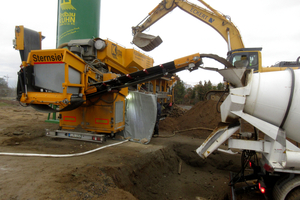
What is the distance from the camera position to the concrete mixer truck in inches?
112

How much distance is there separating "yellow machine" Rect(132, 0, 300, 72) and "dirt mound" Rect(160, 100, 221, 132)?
278 centimetres

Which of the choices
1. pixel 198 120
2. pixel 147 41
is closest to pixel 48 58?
pixel 147 41

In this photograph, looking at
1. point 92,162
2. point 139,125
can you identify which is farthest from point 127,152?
point 139,125

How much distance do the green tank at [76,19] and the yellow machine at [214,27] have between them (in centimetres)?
254

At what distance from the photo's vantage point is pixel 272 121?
10.2 ft

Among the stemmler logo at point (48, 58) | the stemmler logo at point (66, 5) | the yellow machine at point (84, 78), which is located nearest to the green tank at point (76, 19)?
the stemmler logo at point (66, 5)

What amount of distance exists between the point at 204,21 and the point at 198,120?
586 cm

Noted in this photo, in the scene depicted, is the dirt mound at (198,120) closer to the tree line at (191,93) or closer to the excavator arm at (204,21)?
the excavator arm at (204,21)

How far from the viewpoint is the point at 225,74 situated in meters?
3.61

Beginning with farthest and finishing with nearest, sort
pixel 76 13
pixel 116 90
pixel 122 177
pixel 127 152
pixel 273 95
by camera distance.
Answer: pixel 76 13 < pixel 116 90 < pixel 127 152 < pixel 122 177 < pixel 273 95

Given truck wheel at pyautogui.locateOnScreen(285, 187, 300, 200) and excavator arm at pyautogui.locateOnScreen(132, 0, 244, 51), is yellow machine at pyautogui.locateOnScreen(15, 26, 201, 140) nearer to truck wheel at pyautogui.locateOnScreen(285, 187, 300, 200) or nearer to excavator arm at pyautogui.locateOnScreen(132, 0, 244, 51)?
excavator arm at pyautogui.locateOnScreen(132, 0, 244, 51)

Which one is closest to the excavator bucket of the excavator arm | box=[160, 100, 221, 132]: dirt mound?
the excavator arm

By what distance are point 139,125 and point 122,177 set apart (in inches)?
126

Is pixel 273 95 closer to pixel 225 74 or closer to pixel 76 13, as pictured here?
pixel 225 74
